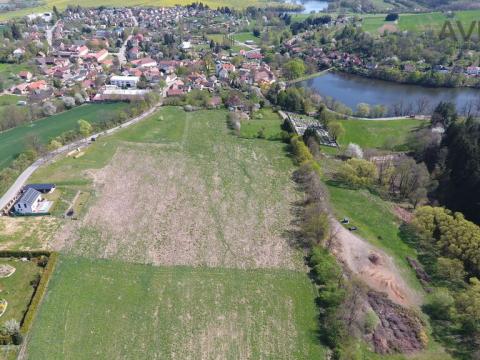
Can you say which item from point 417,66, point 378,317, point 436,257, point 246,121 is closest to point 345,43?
point 417,66

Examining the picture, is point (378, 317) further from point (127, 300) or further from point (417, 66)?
point (417, 66)

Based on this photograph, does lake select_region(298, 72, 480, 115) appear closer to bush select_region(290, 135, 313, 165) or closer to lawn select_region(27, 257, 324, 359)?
bush select_region(290, 135, 313, 165)

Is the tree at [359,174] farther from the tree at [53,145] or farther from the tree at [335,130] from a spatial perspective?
the tree at [53,145]

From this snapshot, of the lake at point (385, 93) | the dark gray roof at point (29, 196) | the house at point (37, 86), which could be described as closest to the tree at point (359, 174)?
the lake at point (385, 93)

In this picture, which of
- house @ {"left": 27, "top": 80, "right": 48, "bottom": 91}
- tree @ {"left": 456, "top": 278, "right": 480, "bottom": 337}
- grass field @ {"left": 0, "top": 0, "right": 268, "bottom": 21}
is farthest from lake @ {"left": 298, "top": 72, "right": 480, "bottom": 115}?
grass field @ {"left": 0, "top": 0, "right": 268, "bottom": 21}

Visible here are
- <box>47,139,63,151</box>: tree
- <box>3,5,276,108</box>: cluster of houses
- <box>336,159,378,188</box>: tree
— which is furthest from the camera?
<box>3,5,276,108</box>: cluster of houses

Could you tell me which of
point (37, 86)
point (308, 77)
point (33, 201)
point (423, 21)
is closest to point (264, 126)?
point (33, 201)
